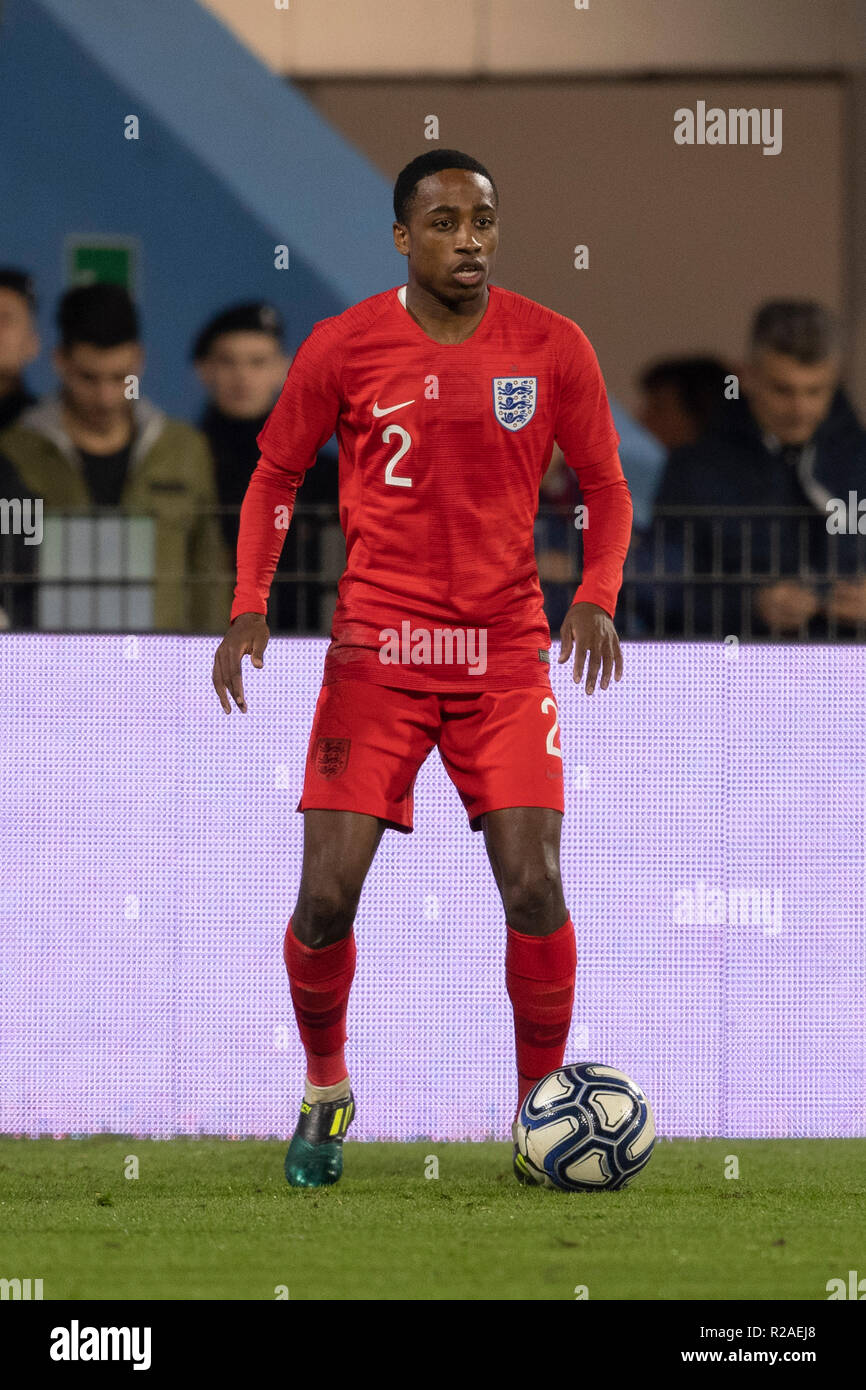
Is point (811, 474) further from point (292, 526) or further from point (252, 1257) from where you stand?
point (252, 1257)

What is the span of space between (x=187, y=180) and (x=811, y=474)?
4.21 meters

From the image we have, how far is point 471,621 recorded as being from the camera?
191 inches

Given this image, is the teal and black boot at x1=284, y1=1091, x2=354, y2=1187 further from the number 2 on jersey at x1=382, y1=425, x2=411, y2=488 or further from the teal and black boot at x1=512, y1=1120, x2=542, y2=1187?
the number 2 on jersey at x1=382, y1=425, x2=411, y2=488

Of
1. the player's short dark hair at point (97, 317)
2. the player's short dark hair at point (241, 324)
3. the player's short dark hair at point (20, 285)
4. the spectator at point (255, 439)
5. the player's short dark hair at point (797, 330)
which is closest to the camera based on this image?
the spectator at point (255, 439)

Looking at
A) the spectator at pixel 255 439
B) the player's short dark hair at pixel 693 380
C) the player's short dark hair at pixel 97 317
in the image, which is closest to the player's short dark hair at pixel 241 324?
the spectator at pixel 255 439

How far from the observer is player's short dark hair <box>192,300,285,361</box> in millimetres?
9312

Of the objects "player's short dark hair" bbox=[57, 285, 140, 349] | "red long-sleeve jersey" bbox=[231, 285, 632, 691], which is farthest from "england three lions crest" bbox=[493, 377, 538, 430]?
"player's short dark hair" bbox=[57, 285, 140, 349]

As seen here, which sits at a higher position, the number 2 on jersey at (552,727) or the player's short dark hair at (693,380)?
the player's short dark hair at (693,380)

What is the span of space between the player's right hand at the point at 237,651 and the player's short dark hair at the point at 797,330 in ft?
16.6

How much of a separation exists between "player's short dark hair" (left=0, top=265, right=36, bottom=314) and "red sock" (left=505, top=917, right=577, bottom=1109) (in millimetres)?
5668

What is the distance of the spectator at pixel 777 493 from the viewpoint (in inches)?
272

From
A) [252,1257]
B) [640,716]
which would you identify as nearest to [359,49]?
[640,716]

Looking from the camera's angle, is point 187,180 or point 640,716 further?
point 187,180

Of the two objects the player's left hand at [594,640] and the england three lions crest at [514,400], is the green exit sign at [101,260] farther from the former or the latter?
the player's left hand at [594,640]
